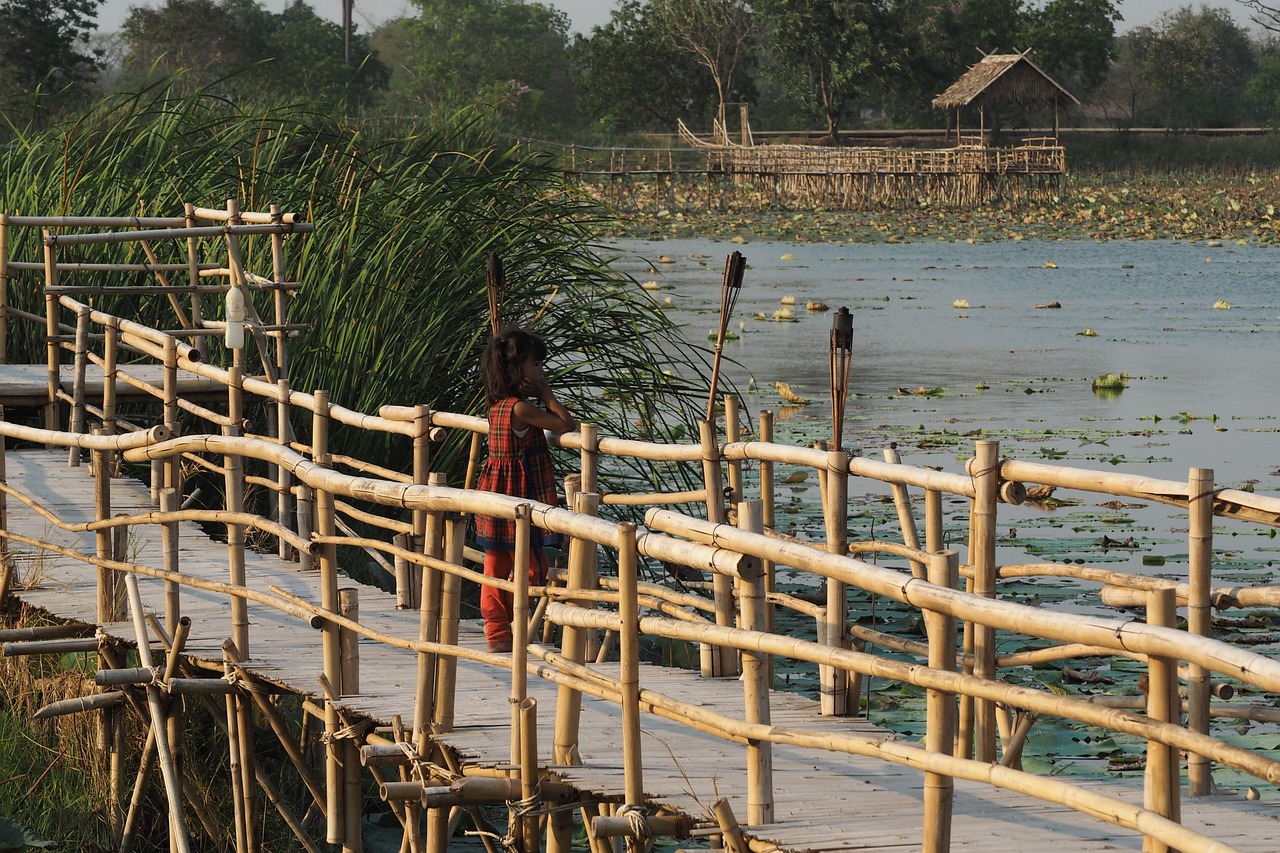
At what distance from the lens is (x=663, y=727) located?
4586 millimetres

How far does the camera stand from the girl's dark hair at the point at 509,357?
5676mm

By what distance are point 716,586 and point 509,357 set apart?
1.28 meters

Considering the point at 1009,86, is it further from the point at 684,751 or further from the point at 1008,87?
the point at 684,751

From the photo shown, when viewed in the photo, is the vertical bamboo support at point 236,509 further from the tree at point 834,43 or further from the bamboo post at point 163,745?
the tree at point 834,43

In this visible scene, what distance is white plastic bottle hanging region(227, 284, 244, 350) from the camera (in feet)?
24.9

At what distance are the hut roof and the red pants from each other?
115 feet

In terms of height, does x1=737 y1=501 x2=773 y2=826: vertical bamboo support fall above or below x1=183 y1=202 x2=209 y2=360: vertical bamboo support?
below

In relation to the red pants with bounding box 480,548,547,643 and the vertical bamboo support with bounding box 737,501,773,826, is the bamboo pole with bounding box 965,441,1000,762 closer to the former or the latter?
the vertical bamboo support with bounding box 737,501,773,826

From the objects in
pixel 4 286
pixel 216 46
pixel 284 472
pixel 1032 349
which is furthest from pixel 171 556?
pixel 216 46

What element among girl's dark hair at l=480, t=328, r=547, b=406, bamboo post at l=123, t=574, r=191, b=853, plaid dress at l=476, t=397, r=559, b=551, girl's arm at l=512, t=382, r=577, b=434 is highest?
girl's dark hair at l=480, t=328, r=547, b=406

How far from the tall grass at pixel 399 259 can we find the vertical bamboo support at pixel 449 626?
3593mm

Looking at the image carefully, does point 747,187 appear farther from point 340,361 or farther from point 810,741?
point 810,741

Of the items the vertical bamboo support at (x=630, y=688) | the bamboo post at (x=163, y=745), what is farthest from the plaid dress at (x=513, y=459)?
the vertical bamboo support at (x=630, y=688)

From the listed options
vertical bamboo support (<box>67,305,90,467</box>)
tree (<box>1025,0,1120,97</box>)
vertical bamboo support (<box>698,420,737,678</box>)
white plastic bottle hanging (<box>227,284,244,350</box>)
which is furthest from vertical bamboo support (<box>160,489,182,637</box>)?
tree (<box>1025,0,1120,97</box>)
